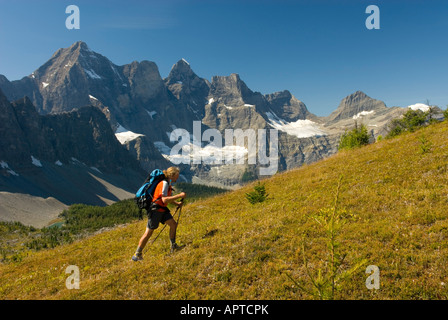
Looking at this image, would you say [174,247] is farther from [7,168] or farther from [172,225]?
[7,168]

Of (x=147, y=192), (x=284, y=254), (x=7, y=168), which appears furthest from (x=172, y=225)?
(x=7, y=168)

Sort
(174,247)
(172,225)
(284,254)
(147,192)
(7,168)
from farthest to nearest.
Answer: (7,168)
(174,247)
(172,225)
(147,192)
(284,254)

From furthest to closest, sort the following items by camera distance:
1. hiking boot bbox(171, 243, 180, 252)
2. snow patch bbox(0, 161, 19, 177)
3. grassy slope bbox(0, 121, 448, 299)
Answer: snow patch bbox(0, 161, 19, 177) → hiking boot bbox(171, 243, 180, 252) → grassy slope bbox(0, 121, 448, 299)

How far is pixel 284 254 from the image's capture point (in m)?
8.41

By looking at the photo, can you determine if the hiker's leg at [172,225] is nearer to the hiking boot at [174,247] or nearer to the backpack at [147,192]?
the hiking boot at [174,247]

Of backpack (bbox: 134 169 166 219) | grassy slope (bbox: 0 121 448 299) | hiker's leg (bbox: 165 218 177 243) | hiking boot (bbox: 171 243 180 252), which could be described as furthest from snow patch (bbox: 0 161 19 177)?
hiker's leg (bbox: 165 218 177 243)

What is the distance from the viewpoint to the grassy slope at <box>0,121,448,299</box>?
A: 22.4 feet

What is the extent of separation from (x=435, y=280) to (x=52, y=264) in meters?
15.9

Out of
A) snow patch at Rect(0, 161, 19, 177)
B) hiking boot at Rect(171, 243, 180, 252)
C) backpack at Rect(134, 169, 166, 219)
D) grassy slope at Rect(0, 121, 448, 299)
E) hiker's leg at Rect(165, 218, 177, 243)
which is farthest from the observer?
snow patch at Rect(0, 161, 19, 177)

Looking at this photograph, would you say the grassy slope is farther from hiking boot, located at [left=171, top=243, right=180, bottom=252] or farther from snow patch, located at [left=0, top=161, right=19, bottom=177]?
snow patch, located at [left=0, top=161, right=19, bottom=177]

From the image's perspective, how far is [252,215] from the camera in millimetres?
13266

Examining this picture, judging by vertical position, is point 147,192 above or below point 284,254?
above
